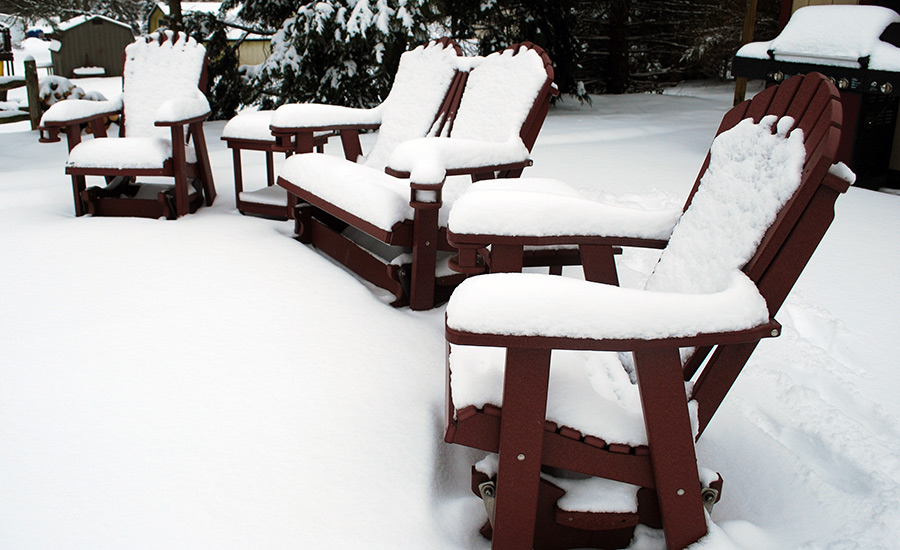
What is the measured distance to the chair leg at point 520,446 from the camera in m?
1.26

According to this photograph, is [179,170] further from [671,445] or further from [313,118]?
[671,445]

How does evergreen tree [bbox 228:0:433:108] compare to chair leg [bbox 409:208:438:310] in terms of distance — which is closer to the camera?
chair leg [bbox 409:208:438:310]

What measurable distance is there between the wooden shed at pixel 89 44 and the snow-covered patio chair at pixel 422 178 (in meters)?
13.4

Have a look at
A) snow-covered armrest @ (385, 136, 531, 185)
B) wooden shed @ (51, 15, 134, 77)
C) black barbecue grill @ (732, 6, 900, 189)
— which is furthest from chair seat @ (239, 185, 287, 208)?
wooden shed @ (51, 15, 134, 77)


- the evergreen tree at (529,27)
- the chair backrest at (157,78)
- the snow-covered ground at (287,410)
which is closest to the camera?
the snow-covered ground at (287,410)

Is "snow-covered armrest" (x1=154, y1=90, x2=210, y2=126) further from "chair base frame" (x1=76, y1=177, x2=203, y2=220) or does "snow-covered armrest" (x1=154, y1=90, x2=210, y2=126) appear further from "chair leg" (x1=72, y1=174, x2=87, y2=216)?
"chair leg" (x1=72, y1=174, x2=87, y2=216)

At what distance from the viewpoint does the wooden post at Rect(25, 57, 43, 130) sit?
7.14 metres

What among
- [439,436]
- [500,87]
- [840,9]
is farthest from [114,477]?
[840,9]

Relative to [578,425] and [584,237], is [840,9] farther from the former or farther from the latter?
[578,425]

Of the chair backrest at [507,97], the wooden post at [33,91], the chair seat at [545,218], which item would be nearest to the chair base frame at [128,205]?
the chair backrest at [507,97]

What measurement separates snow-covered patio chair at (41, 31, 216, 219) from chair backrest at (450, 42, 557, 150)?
1429mm

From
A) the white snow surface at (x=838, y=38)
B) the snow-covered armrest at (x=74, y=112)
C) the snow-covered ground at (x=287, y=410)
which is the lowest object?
the snow-covered ground at (x=287, y=410)

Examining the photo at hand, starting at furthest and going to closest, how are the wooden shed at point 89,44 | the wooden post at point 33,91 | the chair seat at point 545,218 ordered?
the wooden shed at point 89,44 → the wooden post at point 33,91 → the chair seat at point 545,218

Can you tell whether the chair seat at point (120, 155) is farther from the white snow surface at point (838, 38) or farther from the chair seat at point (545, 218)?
the white snow surface at point (838, 38)
